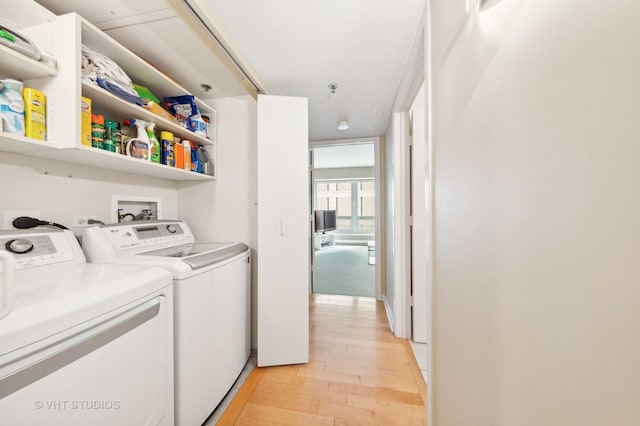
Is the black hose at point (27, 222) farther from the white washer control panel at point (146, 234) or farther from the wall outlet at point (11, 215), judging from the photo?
the white washer control panel at point (146, 234)

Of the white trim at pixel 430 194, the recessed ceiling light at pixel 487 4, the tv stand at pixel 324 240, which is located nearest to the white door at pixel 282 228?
the white trim at pixel 430 194

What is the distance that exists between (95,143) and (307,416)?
1838mm

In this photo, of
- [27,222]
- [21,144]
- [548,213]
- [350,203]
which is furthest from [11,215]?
[350,203]

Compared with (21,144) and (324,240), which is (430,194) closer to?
(21,144)

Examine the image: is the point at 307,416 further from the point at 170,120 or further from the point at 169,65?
the point at 169,65

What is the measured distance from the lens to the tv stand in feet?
22.4

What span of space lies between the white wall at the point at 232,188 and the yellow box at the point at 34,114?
3.23ft

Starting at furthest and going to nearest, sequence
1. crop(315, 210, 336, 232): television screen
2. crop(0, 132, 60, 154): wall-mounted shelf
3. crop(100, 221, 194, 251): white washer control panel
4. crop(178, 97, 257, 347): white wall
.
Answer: crop(315, 210, 336, 232): television screen < crop(178, 97, 257, 347): white wall < crop(100, 221, 194, 251): white washer control panel < crop(0, 132, 60, 154): wall-mounted shelf

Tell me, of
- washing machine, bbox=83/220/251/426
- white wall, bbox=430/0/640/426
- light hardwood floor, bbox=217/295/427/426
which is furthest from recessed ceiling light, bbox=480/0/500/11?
light hardwood floor, bbox=217/295/427/426

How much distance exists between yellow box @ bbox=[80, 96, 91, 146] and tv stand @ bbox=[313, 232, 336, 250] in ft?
19.0

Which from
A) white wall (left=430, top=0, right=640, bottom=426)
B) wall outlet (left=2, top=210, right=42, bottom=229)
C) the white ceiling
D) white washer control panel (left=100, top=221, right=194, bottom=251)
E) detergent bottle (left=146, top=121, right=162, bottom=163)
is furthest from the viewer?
detergent bottle (left=146, top=121, right=162, bottom=163)

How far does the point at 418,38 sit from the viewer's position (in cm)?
129

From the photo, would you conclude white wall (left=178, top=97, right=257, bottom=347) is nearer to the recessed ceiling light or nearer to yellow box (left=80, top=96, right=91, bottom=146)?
yellow box (left=80, top=96, right=91, bottom=146)

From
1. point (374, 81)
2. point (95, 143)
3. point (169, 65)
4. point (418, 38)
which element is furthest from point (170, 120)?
point (418, 38)
